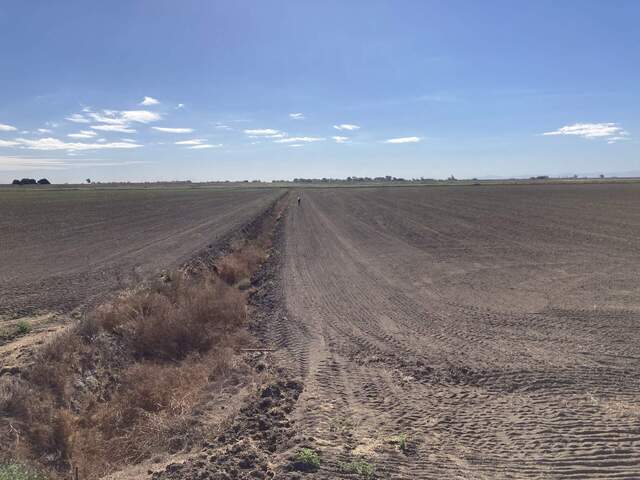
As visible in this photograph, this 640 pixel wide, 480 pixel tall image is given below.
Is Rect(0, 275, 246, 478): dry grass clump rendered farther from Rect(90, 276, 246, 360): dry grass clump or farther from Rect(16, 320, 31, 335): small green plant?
Rect(16, 320, 31, 335): small green plant

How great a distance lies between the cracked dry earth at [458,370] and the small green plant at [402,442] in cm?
3

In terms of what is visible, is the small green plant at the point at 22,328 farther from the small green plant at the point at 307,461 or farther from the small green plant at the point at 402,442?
the small green plant at the point at 402,442

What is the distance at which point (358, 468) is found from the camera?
17.1 ft

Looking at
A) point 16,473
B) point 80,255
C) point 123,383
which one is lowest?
point 123,383

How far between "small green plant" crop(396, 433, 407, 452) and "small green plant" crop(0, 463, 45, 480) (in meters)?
3.66

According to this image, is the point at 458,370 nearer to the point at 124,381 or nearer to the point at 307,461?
the point at 307,461

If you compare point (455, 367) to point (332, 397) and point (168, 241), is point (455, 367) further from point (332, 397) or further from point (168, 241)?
point (168, 241)

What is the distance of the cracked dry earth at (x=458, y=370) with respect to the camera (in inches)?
217

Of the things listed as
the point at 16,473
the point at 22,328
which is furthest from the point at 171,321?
the point at 16,473

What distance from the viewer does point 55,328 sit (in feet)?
37.0

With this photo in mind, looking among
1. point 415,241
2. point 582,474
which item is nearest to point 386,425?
point 582,474

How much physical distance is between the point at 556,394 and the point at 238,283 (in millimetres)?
11020

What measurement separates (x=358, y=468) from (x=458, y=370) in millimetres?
3440

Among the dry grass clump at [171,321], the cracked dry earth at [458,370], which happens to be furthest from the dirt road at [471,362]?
the dry grass clump at [171,321]
